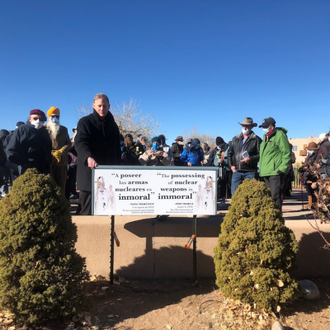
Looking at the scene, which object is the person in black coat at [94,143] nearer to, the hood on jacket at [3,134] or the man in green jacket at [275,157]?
the man in green jacket at [275,157]

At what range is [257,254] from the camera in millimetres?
2713

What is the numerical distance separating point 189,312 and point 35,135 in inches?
133

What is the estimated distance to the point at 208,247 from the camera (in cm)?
348

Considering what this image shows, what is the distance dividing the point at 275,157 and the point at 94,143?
2.92 metres

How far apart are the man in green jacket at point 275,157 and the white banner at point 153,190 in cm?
196

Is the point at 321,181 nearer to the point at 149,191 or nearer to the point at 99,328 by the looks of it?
the point at 149,191

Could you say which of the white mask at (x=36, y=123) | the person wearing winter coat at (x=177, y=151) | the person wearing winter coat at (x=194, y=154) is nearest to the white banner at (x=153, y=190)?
the white mask at (x=36, y=123)

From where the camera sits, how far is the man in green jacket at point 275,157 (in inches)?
183

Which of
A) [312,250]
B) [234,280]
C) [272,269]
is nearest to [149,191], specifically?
[234,280]

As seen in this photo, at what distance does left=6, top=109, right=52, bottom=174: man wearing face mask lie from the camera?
431cm

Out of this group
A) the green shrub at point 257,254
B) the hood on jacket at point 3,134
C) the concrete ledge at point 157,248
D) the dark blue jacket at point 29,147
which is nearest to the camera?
the green shrub at point 257,254

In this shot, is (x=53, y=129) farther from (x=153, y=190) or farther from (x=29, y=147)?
(x=153, y=190)

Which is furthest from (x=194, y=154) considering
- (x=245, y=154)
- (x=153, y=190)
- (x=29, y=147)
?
(x=153, y=190)

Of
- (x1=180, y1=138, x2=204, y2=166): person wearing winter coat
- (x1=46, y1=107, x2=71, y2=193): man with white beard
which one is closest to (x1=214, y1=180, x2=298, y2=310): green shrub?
(x1=46, y1=107, x2=71, y2=193): man with white beard
